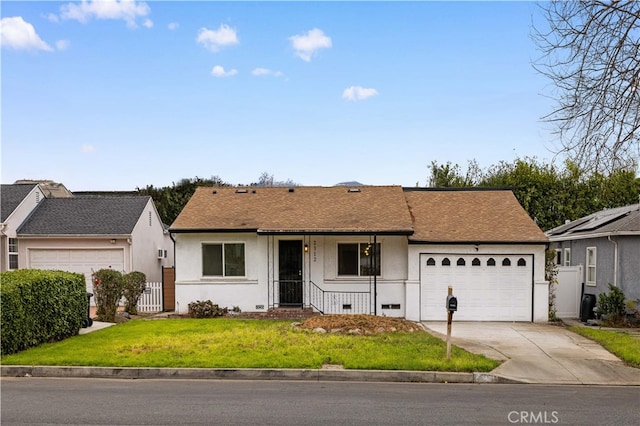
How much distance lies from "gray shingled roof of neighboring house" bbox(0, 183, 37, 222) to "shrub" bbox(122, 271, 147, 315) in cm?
699

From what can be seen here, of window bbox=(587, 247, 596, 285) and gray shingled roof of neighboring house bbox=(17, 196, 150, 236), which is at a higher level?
gray shingled roof of neighboring house bbox=(17, 196, 150, 236)

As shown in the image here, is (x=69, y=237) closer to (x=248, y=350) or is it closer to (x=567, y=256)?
(x=248, y=350)

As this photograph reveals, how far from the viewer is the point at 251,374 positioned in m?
9.20

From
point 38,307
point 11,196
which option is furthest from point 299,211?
point 11,196

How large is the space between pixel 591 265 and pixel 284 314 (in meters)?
12.0

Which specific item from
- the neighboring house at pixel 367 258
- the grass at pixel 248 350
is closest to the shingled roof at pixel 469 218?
the neighboring house at pixel 367 258

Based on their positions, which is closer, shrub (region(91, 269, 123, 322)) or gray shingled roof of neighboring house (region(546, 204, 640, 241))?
shrub (region(91, 269, 123, 322))

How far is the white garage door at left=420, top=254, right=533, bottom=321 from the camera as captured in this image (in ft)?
52.6

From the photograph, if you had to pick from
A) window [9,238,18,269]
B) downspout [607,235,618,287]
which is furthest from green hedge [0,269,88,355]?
downspout [607,235,618,287]

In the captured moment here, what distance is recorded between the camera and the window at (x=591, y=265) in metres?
18.5

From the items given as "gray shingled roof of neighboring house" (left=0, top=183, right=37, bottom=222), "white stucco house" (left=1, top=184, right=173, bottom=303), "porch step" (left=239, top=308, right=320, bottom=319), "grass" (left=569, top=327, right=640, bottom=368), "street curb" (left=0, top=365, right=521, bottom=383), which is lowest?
"porch step" (left=239, top=308, right=320, bottom=319)

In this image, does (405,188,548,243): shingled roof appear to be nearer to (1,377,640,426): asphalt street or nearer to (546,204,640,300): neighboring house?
(546,204,640,300): neighboring house

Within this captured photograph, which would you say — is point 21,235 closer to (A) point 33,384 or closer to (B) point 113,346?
(B) point 113,346

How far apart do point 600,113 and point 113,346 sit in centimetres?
1174
